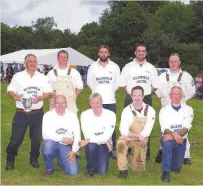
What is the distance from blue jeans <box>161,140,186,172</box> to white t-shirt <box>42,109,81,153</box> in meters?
1.36

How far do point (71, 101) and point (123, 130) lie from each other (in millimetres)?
1348

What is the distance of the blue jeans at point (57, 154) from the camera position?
6.84m

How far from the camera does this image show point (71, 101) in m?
7.85

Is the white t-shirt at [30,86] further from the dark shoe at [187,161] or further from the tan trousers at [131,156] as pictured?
the dark shoe at [187,161]

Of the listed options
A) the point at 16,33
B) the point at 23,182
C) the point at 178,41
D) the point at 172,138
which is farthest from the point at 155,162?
the point at 16,33

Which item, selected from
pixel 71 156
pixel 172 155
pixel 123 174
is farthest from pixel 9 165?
pixel 172 155

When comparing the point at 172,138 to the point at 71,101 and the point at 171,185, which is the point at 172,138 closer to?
the point at 171,185

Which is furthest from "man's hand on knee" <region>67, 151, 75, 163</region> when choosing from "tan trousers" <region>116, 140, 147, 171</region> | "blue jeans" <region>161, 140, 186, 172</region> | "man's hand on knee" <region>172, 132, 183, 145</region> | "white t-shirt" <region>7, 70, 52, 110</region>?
"man's hand on knee" <region>172, 132, 183, 145</region>

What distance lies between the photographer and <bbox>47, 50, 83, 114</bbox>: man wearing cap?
25.4 feet

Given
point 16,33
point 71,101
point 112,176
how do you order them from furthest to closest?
point 16,33 → point 71,101 → point 112,176

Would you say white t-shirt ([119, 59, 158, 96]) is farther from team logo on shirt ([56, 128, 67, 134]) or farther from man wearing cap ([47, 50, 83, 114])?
team logo on shirt ([56, 128, 67, 134])

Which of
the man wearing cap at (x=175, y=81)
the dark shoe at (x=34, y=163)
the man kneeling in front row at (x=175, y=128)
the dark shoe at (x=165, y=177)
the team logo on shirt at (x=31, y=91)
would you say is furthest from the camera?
the man wearing cap at (x=175, y=81)

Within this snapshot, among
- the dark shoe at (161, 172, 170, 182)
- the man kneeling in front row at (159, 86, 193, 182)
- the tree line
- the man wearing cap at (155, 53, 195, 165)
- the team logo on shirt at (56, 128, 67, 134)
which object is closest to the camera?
the dark shoe at (161, 172, 170, 182)

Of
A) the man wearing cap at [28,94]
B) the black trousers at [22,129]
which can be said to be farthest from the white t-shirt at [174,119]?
the black trousers at [22,129]
